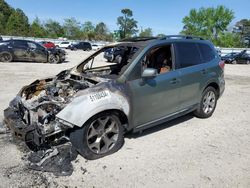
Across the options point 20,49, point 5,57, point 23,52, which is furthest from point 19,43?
point 5,57

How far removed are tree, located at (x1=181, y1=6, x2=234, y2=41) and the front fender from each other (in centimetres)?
8068

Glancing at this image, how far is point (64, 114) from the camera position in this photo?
13.1 feet

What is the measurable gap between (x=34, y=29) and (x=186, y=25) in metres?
44.1

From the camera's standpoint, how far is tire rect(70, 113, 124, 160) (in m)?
4.13

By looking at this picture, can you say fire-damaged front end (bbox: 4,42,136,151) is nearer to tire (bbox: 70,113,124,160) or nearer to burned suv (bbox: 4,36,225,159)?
burned suv (bbox: 4,36,225,159)

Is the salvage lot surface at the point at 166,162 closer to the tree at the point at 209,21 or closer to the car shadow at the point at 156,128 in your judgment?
the car shadow at the point at 156,128

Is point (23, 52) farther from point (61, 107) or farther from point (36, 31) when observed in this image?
point (36, 31)

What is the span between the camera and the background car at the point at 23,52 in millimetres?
17281

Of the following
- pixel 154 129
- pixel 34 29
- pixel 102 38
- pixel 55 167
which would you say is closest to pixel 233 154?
pixel 154 129

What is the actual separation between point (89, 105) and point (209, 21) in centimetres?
8149

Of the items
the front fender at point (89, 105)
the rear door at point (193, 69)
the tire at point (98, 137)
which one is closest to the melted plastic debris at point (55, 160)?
the tire at point (98, 137)

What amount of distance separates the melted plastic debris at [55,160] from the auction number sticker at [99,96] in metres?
0.88

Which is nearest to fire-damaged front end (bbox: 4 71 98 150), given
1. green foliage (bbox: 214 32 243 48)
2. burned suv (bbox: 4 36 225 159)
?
burned suv (bbox: 4 36 225 159)

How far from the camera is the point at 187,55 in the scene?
5.71 m
